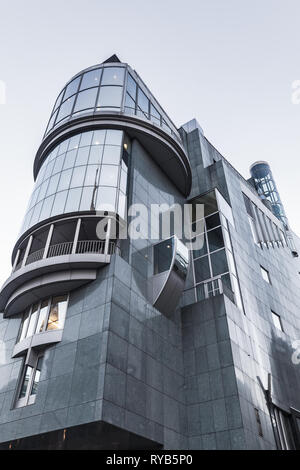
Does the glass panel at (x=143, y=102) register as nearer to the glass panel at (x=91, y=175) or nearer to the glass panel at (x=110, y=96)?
the glass panel at (x=110, y=96)

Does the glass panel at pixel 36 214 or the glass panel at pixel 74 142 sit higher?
the glass panel at pixel 74 142

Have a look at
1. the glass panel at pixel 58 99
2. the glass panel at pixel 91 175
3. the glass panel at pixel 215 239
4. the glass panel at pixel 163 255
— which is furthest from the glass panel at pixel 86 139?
the glass panel at pixel 215 239

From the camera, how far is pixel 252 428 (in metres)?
18.2

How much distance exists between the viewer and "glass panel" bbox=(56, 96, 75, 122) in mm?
29472

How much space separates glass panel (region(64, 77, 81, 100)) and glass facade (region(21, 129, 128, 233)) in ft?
21.1

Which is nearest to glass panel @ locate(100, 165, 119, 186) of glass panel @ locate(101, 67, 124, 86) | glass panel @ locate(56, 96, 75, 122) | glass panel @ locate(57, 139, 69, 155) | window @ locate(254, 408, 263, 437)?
glass panel @ locate(57, 139, 69, 155)

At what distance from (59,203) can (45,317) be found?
23.3 feet

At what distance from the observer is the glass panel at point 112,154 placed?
2450 cm

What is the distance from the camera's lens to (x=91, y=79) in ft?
102

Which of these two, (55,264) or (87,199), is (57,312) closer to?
(55,264)

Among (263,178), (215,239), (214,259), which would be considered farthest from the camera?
(263,178)

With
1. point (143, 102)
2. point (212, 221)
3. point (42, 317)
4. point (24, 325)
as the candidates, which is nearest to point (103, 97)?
point (143, 102)

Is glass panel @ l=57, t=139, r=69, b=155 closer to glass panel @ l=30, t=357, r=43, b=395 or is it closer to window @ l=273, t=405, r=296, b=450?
glass panel @ l=30, t=357, r=43, b=395
